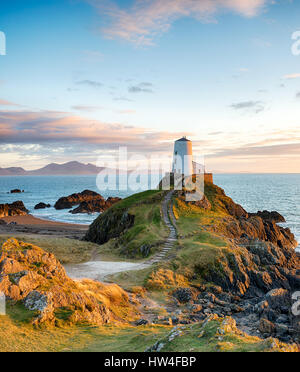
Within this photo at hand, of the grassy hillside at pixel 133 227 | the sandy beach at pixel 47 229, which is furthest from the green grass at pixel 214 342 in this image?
the sandy beach at pixel 47 229

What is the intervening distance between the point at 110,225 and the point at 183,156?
85.9ft

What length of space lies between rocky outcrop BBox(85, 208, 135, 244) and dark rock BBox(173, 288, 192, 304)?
2432 centimetres

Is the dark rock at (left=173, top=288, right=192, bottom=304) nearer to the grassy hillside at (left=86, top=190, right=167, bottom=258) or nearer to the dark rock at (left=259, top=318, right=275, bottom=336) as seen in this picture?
the dark rock at (left=259, top=318, right=275, bottom=336)

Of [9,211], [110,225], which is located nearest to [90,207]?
[9,211]

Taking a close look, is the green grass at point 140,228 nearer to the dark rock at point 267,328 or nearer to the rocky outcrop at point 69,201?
the dark rock at point 267,328

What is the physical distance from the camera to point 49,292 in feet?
56.9

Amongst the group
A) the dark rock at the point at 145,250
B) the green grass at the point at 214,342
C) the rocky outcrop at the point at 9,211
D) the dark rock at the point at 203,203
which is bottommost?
the rocky outcrop at the point at 9,211

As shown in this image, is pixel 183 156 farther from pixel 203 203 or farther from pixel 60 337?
pixel 60 337

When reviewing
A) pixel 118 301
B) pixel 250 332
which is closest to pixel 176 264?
pixel 118 301

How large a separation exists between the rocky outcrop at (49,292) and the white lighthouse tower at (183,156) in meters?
51.0

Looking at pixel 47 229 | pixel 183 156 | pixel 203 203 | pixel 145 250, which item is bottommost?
pixel 47 229

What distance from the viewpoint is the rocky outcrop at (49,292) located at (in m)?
16.7

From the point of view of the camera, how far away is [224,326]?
46.0 feet
